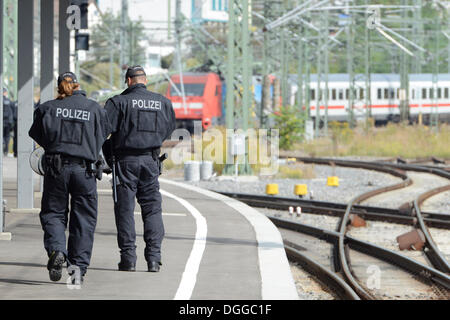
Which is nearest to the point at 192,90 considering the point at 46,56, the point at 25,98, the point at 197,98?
the point at 197,98

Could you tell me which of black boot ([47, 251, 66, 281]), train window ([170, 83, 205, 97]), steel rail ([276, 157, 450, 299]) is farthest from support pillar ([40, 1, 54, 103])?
train window ([170, 83, 205, 97])

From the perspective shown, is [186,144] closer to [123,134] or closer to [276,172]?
[276,172]

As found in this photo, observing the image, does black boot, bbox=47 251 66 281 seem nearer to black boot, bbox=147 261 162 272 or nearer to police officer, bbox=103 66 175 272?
police officer, bbox=103 66 175 272

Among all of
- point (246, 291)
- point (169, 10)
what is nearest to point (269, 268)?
point (246, 291)

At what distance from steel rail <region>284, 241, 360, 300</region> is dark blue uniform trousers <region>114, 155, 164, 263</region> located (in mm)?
2434

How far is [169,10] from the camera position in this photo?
56.0m

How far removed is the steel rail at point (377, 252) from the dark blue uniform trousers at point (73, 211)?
3377 millimetres

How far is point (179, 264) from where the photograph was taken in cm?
1045

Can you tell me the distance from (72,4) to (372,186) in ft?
43.0

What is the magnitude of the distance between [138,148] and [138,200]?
1.59 ft

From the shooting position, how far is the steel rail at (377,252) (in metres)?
12.3

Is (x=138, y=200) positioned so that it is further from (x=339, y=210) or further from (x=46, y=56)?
(x=339, y=210)

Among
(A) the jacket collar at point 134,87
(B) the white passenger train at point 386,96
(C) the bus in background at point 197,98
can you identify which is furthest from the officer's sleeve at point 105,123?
(B) the white passenger train at point 386,96

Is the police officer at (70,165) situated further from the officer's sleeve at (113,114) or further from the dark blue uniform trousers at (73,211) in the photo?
the officer's sleeve at (113,114)
